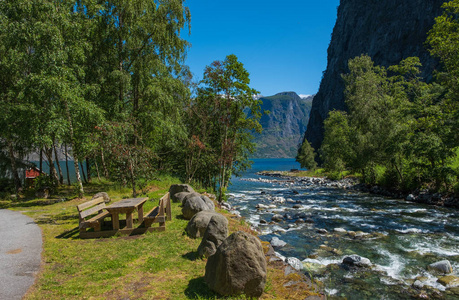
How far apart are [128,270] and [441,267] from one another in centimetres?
1028

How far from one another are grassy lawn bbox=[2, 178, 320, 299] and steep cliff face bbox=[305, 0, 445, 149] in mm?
94697

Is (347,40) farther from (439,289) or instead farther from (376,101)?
(439,289)

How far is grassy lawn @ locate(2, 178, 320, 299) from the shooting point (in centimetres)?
566

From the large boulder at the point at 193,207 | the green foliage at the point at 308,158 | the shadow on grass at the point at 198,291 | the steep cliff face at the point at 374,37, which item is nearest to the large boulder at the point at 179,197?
the large boulder at the point at 193,207

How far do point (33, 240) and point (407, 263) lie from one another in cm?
1388

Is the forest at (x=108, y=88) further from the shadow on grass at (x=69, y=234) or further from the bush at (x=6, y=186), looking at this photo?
the shadow on grass at (x=69, y=234)

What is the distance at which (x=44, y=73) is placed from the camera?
15711 millimetres

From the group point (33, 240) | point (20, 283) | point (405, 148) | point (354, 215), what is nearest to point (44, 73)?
point (33, 240)

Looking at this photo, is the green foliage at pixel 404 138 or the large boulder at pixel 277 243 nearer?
the large boulder at pixel 277 243

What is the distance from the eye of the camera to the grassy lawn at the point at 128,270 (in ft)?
18.6

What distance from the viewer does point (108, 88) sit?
71.2 ft

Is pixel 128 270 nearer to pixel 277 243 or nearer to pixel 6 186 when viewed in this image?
pixel 277 243

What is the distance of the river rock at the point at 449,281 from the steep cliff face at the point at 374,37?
89.8m

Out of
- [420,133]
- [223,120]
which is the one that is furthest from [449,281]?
[420,133]
